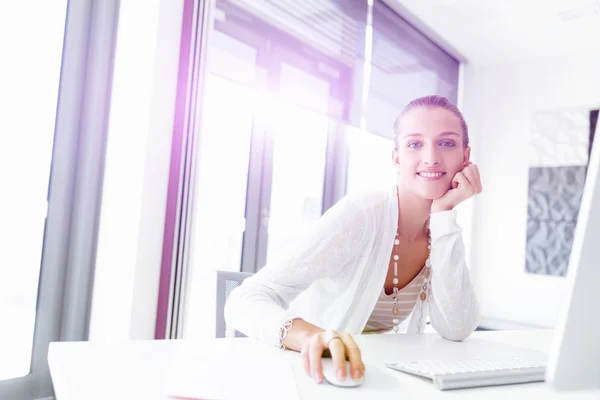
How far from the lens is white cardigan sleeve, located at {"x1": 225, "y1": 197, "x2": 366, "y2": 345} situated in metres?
1.15

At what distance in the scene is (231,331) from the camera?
139cm

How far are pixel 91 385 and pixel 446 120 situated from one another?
45.2 inches

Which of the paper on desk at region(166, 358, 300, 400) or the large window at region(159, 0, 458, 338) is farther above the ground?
the large window at region(159, 0, 458, 338)

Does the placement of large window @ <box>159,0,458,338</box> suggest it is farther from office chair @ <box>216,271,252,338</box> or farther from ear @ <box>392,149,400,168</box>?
ear @ <box>392,149,400,168</box>

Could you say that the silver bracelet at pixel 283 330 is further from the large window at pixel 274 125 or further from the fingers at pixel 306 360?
the large window at pixel 274 125

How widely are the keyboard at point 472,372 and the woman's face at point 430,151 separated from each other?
24.0 inches

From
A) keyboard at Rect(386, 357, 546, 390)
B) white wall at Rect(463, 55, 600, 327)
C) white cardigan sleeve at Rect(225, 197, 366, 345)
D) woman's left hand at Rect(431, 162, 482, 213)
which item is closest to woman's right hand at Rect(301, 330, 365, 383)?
keyboard at Rect(386, 357, 546, 390)

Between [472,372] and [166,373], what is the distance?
Result: 499 millimetres

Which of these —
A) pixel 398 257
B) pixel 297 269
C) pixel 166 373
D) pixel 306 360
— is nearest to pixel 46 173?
pixel 297 269

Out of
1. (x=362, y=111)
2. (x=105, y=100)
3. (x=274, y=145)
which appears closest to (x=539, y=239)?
(x=362, y=111)

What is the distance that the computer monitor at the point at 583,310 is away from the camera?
1.51 feet

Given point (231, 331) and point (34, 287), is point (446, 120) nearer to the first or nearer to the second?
point (231, 331)

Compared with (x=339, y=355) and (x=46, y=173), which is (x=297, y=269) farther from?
(x=46, y=173)

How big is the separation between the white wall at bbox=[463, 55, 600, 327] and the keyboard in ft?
13.0
